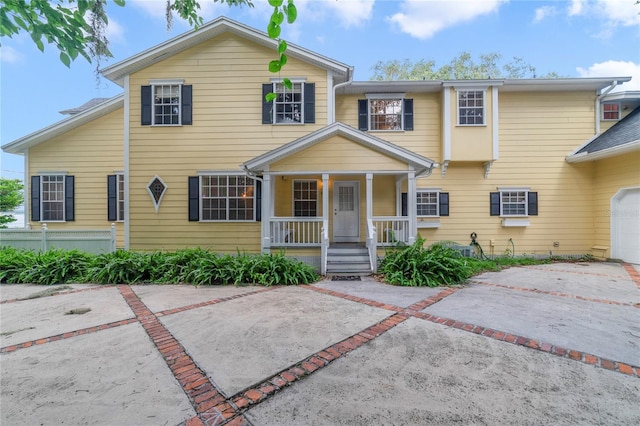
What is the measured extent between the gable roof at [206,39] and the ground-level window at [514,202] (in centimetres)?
680

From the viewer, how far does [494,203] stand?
951 cm

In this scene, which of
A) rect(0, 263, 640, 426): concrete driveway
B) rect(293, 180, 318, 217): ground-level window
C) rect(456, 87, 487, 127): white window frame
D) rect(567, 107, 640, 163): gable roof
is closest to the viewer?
rect(0, 263, 640, 426): concrete driveway

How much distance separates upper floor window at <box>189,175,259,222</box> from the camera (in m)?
8.58

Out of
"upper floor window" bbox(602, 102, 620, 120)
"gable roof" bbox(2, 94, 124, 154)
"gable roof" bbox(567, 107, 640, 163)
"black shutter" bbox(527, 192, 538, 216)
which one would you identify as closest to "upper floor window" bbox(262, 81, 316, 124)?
"gable roof" bbox(2, 94, 124, 154)

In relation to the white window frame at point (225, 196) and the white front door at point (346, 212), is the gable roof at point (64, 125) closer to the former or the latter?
the white window frame at point (225, 196)

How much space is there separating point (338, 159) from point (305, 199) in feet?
8.44

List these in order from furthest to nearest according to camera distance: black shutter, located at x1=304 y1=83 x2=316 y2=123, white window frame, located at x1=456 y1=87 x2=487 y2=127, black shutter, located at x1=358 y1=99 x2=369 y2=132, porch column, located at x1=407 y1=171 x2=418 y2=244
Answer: black shutter, located at x1=358 y1=99 x2=369 y2=132, white window frame, located at x1=456 y1=87 x2=487 y2=127, black shutter, located at x1=304 y1=83 x2=316 y2=123, porch column, located at x1=407 y1=171 x2=418 y2=244

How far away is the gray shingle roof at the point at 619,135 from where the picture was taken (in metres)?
7.95

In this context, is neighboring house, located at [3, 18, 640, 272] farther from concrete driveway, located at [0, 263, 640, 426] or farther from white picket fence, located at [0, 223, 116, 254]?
concrete driveway, located at [0, 263, 640, 426]

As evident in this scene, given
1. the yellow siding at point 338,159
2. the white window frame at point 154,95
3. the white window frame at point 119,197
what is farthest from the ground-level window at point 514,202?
the white window frame at point 119,197

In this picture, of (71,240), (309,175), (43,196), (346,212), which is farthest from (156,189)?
(346,212)

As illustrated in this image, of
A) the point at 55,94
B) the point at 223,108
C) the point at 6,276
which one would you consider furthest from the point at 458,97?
the point at 55,94

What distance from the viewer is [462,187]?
31.4ft

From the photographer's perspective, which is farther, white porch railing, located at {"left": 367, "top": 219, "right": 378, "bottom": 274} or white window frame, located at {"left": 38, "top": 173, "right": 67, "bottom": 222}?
white window frame, located at {"left": 38, "top": 173, "right": 67, "bottom": 222}
